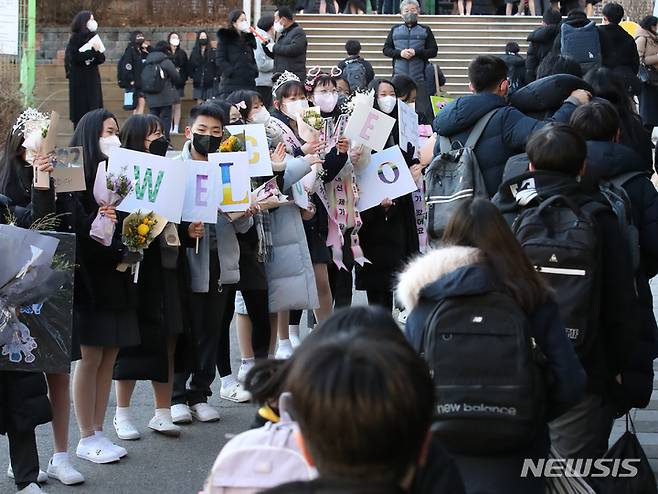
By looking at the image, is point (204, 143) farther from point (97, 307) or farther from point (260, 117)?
point (97, 307)

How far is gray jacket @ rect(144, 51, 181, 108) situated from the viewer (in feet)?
69.9

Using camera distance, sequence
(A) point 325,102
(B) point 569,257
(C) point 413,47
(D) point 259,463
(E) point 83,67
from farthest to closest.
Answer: (E) point 83,67 → (C) point 413,47 → (A) point 325,102 → (B) point 569,257 → (D) point 259,463

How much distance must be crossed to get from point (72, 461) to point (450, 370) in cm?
353

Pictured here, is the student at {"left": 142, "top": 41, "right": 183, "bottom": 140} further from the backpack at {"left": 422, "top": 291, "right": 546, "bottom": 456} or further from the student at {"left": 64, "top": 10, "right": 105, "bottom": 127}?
the backpack at {"left": 422, "top": 291, "right": 546, "bottom": 456}

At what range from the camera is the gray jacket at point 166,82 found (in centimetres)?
2130

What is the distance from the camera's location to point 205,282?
742 centimetres

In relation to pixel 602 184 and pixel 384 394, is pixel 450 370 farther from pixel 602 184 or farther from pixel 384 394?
pixel 602 184

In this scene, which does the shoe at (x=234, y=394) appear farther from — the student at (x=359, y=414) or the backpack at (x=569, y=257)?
the student at (x=359, y=414)

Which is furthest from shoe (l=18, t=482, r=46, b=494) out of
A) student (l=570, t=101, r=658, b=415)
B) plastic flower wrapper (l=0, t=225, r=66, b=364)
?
student (l=570, t=101, r=658, b=415)

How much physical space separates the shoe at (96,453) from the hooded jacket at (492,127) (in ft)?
8.33

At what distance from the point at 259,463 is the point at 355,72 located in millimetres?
14148

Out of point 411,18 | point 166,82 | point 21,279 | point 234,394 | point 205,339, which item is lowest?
point 234,394

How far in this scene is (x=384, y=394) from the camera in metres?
2.28

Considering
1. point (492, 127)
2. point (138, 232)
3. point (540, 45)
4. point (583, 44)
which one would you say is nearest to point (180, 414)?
point (138, 232)
